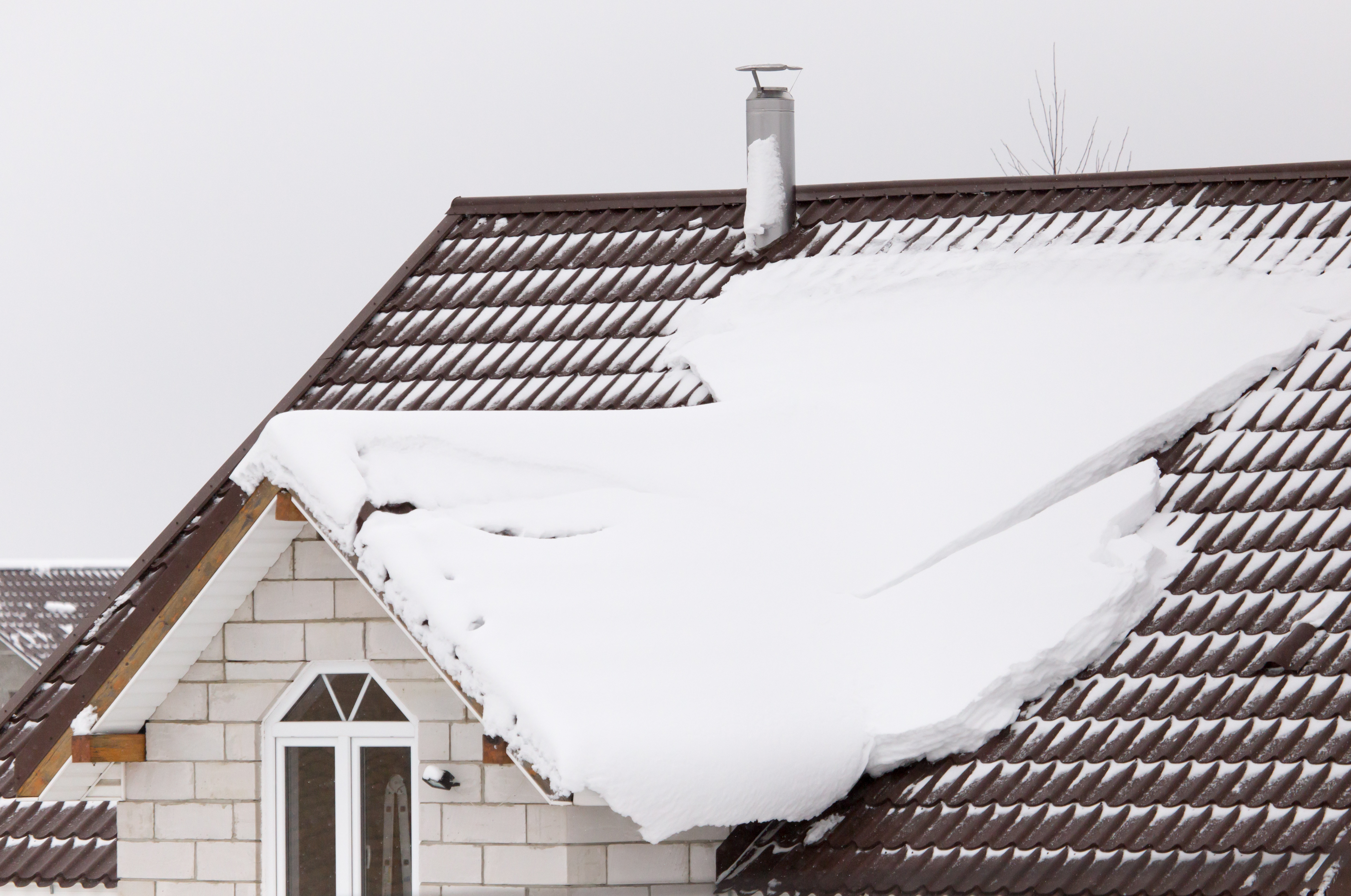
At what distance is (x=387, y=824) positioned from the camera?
6309mm

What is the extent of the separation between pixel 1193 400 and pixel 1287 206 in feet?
6.21

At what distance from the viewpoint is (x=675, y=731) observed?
541 centimetres

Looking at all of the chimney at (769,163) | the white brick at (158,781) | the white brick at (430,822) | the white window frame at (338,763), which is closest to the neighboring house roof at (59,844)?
the white brick at (158,781)

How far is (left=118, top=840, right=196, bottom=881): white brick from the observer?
6547 millimetres

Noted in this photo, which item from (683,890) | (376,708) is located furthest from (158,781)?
(683,890)

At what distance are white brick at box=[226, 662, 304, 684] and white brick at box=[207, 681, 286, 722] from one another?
2 cm

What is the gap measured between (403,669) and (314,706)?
52 centimetres

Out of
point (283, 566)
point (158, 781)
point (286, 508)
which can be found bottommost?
point (158, 781)

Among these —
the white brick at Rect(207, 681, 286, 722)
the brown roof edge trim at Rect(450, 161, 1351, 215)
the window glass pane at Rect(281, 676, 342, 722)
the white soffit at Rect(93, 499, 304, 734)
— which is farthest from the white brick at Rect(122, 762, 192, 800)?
the brown roof edge trim at Rect(450, 161, 1351, 215)

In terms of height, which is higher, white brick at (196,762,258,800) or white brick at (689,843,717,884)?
white brick at (196,762,258,800)

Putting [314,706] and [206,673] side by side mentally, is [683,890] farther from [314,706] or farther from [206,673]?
[206,673]

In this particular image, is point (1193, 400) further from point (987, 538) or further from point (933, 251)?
point (933, 251)

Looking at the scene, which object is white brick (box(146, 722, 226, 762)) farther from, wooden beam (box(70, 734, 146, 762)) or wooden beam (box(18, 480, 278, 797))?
wooden beam (box(18, 480, 278, 797))

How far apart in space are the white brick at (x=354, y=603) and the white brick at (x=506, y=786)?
0.82 meters
